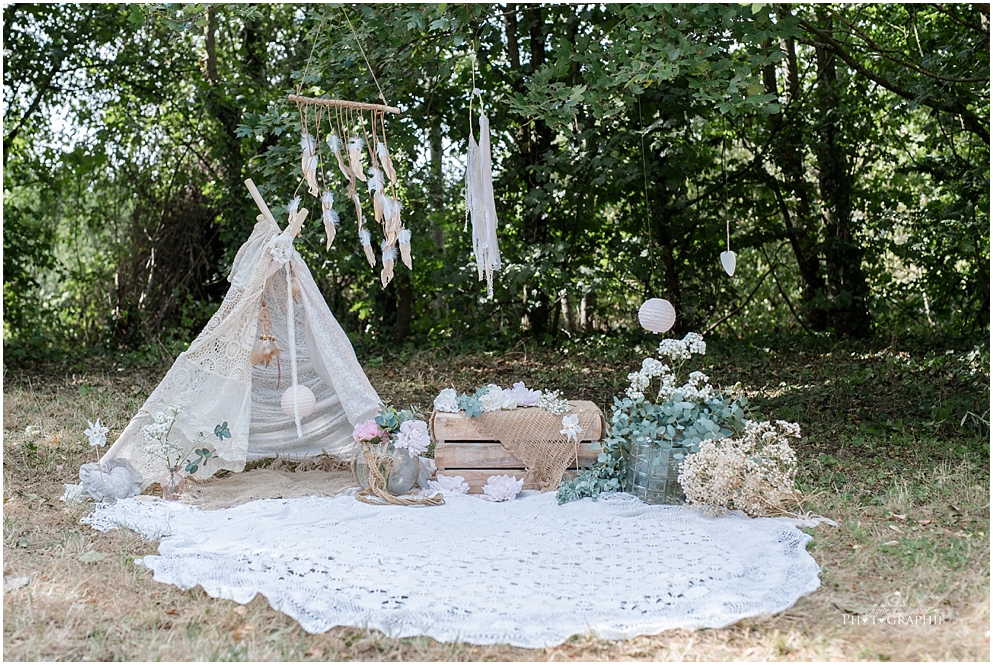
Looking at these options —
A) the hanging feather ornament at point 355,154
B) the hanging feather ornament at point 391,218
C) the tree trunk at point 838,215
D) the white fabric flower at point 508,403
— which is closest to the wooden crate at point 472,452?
the white fabric flower at point 508,403

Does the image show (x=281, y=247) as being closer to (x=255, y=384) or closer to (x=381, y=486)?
(x=255, y=384)

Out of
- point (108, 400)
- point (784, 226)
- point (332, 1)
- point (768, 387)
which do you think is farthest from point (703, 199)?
point (108, 400)

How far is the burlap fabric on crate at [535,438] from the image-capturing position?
4027 millimetres

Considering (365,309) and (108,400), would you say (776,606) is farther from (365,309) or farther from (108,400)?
(365,309)

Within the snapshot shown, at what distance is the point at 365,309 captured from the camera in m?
8.59

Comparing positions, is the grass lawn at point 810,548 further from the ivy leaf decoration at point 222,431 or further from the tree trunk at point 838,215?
the tree trunk at point 838,215

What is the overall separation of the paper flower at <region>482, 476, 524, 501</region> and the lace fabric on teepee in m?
0.75

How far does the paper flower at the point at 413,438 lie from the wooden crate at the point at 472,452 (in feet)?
0.24

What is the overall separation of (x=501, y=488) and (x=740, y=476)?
1050mm

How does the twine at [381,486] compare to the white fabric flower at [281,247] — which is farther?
the white fabric flower at [281,247]

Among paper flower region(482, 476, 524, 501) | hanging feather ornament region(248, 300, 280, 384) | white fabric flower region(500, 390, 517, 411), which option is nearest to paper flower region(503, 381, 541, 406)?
white fabric flower region(500, 390, 517, 411)

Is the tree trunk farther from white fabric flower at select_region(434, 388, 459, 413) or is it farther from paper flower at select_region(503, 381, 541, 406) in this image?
white fabric flower at select_region(434, 388, 459, 413)

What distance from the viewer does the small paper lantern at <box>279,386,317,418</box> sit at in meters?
4.12

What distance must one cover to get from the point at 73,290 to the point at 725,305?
6.62m
